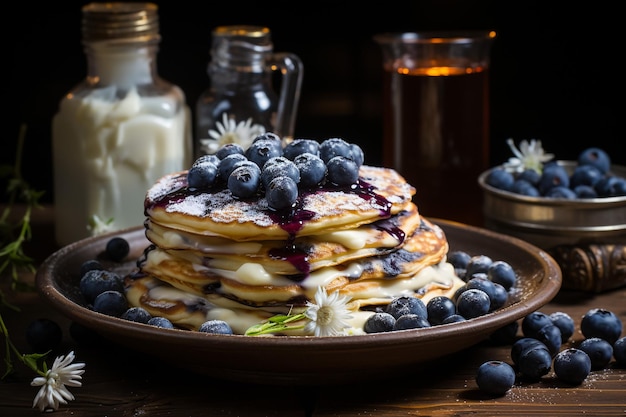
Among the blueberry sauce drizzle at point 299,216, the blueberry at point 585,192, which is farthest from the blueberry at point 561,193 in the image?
the blueberry sauce drizzle at point 299,216

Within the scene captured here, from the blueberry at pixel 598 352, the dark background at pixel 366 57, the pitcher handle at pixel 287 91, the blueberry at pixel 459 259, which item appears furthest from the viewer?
the dark background at pixel 366 57

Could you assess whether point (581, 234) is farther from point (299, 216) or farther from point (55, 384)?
point (55, 384)

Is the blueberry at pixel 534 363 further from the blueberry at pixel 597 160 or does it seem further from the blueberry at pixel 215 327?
the blueberry at pixel 597 160

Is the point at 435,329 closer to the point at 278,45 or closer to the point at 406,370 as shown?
the point at 406,370

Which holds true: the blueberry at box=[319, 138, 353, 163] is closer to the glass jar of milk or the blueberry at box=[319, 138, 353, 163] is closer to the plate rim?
the plate rim

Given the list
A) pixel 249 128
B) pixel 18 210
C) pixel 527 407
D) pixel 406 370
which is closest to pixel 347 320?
pixel 406 370

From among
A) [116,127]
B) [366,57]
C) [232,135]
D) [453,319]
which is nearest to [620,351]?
[453,319]
